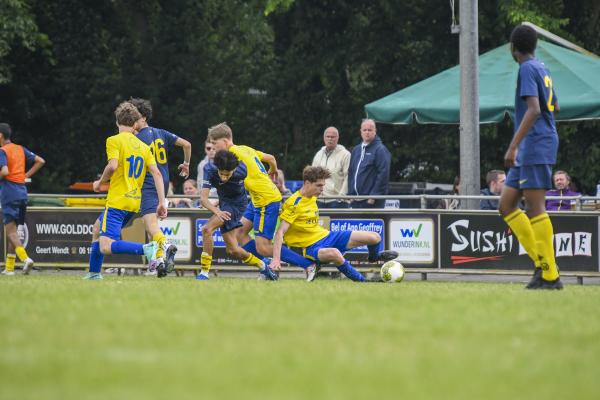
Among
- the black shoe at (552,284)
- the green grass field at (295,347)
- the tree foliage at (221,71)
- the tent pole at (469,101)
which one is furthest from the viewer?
the tree foliage at (221,71)

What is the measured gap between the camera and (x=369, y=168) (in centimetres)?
1731

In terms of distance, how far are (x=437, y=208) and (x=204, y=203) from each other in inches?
161

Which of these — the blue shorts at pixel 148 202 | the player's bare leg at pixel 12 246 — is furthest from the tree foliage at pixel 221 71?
the blue shorts at pixel 148 202

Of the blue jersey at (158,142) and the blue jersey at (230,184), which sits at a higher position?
the blue jersey at (158,142)

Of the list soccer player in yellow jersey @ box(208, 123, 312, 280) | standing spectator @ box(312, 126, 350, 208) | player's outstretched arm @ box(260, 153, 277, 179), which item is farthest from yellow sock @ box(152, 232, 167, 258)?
standing spectator @ box(312, 126, 350, 208)

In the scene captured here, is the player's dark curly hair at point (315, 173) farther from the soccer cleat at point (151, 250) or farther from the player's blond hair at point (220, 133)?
the soccer cleat at point (151, 250)

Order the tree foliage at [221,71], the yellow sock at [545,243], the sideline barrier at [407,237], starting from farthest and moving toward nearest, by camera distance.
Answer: the tree foliage at [221,71] < the sideline barrier at [407,237] < the yellow sock at [545,243]

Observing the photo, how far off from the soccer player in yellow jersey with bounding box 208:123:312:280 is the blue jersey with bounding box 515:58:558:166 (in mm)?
4289

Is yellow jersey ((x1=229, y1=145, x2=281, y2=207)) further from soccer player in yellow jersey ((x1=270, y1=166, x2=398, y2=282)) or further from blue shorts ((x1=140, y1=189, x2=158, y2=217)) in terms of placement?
blue shorts ((x1=140, y1=189, x2=158, y2=217))

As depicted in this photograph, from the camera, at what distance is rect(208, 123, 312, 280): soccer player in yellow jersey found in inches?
558

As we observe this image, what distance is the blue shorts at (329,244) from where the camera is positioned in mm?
14383

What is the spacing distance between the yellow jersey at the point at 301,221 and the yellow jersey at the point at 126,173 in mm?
1922

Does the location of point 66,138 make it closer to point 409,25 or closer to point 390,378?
point 409,25

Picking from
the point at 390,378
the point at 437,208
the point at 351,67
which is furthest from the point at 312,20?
the point at 390,378
